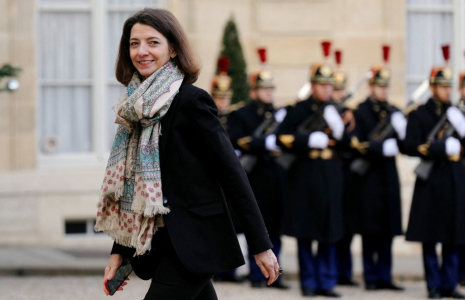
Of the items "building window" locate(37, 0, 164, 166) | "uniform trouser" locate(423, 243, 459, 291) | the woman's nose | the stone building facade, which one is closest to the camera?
the woman's nose

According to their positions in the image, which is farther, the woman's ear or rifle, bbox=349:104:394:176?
rifle, bbox=349:104:394:176

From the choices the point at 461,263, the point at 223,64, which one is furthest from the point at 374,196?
the point at 223,64

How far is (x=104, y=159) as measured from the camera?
429 inches

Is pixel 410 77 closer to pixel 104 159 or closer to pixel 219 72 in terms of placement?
pixel 219 72

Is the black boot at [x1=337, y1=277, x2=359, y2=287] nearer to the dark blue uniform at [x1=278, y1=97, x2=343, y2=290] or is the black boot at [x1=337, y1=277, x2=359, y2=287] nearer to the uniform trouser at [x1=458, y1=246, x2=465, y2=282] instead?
the dark blue uniform at [x1=278, y1=97, x2=343, y2=290]

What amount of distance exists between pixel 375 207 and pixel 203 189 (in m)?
5.20

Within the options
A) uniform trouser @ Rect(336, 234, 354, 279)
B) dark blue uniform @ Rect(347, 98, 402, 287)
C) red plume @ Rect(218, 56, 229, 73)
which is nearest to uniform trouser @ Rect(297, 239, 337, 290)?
dark blue uniform @ Rect(347, 98, 402, 287)

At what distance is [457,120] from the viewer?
7.65m

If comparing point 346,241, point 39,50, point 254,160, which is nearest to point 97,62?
point 39,50

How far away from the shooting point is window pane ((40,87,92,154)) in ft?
36.0

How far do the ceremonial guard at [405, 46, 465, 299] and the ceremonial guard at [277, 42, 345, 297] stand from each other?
0.66 metres

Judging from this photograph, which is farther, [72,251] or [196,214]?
[72,251]

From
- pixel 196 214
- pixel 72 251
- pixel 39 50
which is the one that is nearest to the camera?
pixel 196 214

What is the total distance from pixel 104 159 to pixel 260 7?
261 centimetres
